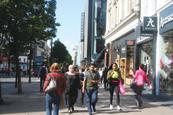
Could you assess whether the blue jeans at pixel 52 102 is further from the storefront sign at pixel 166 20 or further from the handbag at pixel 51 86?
the storefront sign at pixel 166 20

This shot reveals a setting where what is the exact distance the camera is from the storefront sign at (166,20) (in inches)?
1005

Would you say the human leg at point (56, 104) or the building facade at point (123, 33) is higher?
the building facade at point (123, 33)

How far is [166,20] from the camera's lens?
1045 inches

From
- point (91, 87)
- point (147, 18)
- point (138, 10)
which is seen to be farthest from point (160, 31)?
point (91, 87)

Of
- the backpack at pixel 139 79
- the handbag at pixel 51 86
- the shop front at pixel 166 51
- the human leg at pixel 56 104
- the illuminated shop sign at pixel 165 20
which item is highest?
the illuminated shop sign at pixel 165 20

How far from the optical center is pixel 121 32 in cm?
4731

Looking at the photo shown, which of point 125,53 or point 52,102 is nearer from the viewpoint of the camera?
point 52,102

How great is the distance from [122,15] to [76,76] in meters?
28.1

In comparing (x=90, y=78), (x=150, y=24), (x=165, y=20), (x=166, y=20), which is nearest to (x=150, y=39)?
(x=150, y=24)

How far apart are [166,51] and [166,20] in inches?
91.7

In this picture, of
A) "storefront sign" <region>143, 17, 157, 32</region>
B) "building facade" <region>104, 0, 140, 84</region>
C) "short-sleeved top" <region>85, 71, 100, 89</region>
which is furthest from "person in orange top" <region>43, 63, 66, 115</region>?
"building facade" <region>104, 0, 140, 84</region>

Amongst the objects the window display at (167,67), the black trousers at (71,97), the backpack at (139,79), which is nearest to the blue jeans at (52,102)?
the black trousers at (71,97)

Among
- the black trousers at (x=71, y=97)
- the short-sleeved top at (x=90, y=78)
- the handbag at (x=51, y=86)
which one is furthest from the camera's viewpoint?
the black trousers at (x=71, y=97)

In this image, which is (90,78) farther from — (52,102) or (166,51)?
(166,51)
